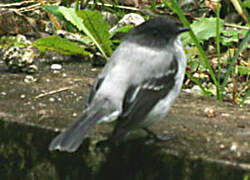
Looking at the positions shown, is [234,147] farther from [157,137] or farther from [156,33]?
[156,33]

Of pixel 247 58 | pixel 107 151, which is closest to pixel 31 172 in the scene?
pixel 107 151

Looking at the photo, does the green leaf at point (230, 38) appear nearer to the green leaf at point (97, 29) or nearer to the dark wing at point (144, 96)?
the green leaf at point (97, 29)

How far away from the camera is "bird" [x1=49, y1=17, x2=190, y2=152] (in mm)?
2271

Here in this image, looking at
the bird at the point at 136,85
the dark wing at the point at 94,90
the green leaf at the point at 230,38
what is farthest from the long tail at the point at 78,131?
the green leaf at the point at 230,38

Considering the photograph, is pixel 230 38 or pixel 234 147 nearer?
pixel 234 147

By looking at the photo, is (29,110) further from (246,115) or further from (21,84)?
(246,115)

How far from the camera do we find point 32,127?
259cm

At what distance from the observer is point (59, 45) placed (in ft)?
12.0

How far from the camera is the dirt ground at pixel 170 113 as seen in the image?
2377 millimetres

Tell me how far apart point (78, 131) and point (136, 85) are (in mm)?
397

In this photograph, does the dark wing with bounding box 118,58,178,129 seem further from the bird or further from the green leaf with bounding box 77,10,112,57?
the green leaf with bounding box 77,10,112,57

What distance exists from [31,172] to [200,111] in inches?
41.2

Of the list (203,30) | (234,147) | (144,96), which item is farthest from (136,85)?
(203,30)

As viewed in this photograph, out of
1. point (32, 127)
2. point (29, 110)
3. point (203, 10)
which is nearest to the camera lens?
point (32, 127)
